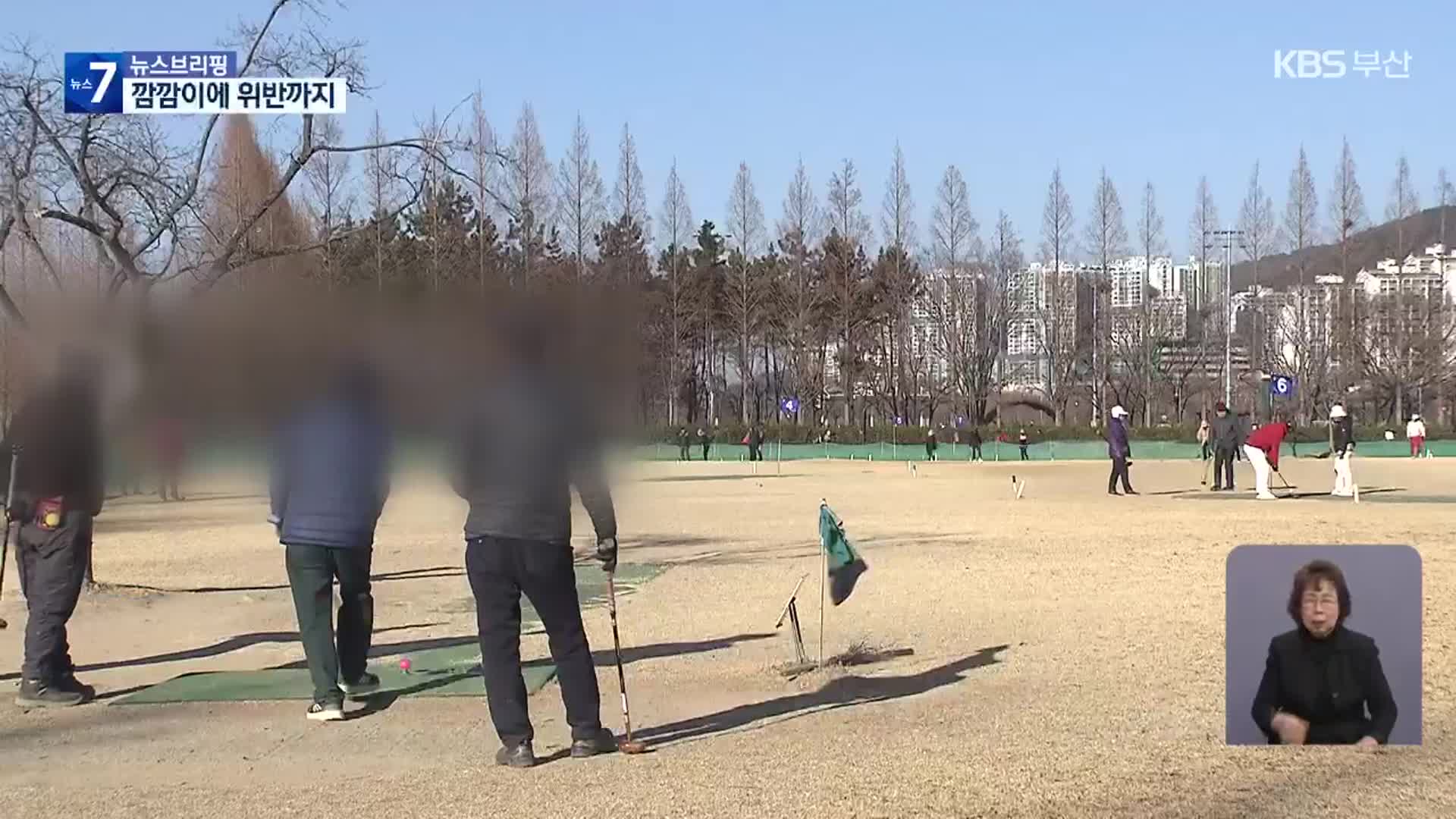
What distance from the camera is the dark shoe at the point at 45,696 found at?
7.23 meters

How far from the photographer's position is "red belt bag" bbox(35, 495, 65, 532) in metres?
7.23

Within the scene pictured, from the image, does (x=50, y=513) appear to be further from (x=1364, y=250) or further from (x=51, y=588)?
(x=1364, y=250)

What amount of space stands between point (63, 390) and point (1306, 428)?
51.0 metres

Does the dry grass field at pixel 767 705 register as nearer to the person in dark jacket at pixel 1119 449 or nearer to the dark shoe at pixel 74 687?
the dark shoe at pixel 74 687

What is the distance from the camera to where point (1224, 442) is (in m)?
23.8

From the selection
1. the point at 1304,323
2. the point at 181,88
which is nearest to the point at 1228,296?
the point at 1304,323

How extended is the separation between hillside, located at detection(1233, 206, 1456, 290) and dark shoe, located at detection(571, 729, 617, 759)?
2483 centimetres

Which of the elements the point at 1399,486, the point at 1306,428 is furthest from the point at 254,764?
the point at 1306,428

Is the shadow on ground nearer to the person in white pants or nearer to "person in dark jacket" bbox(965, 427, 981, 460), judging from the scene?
the person in white pants

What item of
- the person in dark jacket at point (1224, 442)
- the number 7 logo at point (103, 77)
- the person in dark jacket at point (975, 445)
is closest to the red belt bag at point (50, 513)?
the number 7 logo at point (103, 77)

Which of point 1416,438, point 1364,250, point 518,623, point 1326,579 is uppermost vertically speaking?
point 1364,250

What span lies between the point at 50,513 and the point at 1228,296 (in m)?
46.4

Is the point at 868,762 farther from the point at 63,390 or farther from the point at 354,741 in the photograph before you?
the point at 63,390

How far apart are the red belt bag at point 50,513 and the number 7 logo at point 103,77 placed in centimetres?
340
